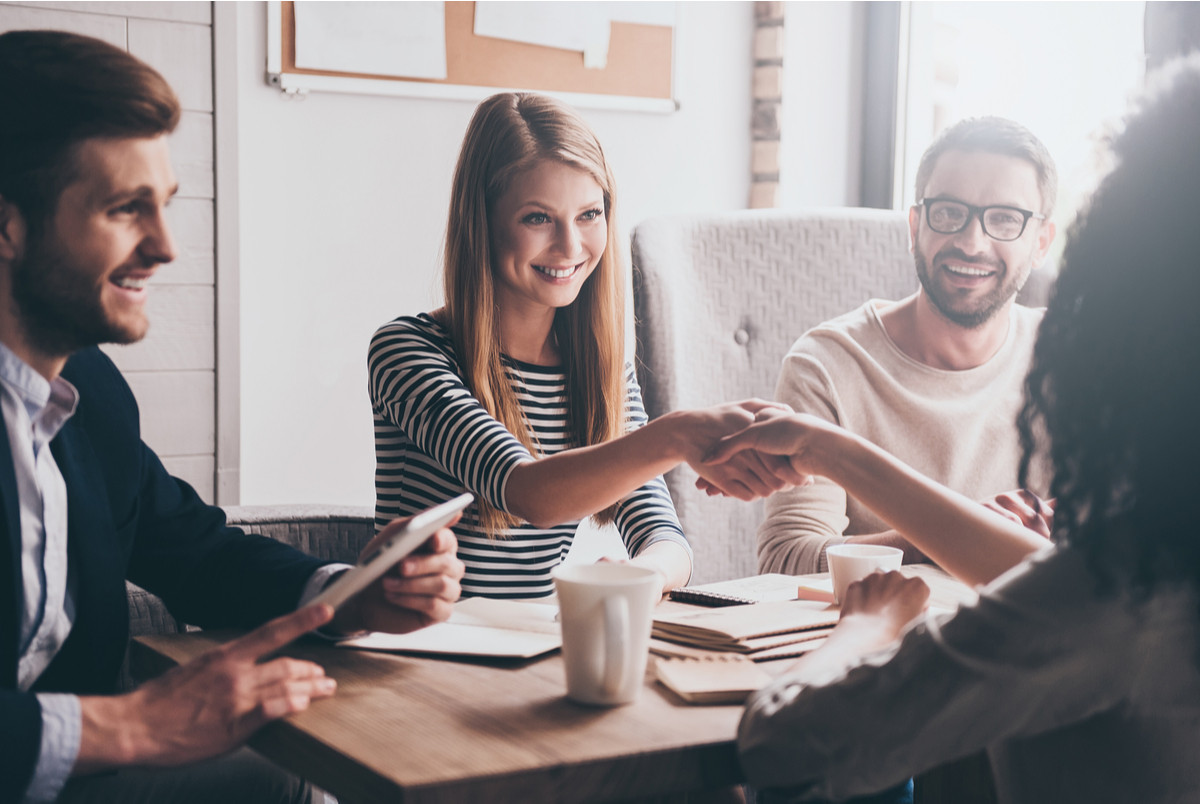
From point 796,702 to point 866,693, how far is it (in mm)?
49

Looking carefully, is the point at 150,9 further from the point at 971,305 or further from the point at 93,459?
the point at 971,305

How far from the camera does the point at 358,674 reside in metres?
0.92

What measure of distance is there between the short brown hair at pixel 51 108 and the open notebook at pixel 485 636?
0.48 m

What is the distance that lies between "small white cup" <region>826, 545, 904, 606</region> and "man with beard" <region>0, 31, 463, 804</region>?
1.29ft

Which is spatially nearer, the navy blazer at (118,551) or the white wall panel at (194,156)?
the navy blazer at (118,551)

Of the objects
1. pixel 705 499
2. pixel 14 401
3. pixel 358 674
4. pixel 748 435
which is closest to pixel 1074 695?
pixel 358 674

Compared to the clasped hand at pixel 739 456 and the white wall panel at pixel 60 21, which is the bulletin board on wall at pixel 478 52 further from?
the clasped hand at pixel 739 456

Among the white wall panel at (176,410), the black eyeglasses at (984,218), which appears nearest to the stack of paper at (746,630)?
the black eyeglasses at (984,218)

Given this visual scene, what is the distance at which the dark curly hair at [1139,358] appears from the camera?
66 centimetres

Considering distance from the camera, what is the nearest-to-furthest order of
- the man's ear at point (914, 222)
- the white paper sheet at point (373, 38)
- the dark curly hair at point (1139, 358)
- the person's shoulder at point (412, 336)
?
the dark curly hair at point (1139, 358), the person's shoulder at point (412, 336), the man's ear at point (914, 222), the white paper sheet at point (373, 38)

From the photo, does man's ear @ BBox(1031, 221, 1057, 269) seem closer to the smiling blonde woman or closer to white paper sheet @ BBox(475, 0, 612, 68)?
the smiling blonde woman

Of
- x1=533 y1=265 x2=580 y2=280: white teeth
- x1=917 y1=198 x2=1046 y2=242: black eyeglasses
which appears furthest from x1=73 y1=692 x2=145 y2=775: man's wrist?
x1=917 y1=198 x2=1046 y2=242: black eyeglasses

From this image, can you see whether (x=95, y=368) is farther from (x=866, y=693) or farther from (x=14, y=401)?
(x=866, y=693)

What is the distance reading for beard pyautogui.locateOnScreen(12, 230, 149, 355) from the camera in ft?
3.17
